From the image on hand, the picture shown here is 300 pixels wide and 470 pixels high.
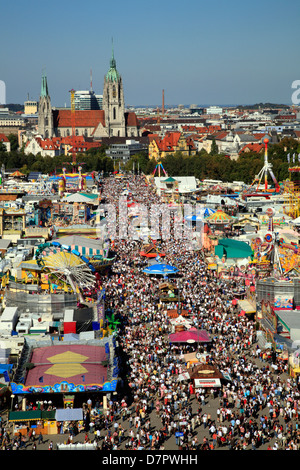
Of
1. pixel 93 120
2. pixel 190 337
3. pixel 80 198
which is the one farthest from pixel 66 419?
pixel 93 120

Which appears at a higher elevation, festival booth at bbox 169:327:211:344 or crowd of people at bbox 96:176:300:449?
festival booth at bbox 169:327:211:344

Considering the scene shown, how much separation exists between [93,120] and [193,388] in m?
138

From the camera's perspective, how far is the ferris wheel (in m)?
31.6

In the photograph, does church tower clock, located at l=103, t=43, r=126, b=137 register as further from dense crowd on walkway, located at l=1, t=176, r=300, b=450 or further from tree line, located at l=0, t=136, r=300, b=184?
dense crowd on walkway, located at l=1, t=176, r=300, b=450

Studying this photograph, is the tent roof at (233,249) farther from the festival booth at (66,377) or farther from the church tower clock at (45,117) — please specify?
the church tower clock at (45,117)

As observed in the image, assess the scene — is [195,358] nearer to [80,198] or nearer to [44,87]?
[80,198]

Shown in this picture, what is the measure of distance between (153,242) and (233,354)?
22.5 m

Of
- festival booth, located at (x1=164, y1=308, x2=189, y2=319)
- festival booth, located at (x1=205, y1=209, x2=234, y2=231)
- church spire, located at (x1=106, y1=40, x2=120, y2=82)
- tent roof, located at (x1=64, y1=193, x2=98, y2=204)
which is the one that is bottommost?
festival booth, located at (x1=164, y1=308, x2=189, y2=319)

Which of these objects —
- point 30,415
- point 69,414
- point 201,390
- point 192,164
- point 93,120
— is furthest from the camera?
point 93,120

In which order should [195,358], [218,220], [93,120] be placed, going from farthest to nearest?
[93,120]
[218,220]
[195,358]

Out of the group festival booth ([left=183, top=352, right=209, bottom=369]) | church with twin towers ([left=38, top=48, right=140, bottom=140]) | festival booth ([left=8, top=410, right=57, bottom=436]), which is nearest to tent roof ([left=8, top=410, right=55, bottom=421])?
festival booth ([left=8, top=410, right=57, bottom=436])

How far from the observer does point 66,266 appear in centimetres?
3189

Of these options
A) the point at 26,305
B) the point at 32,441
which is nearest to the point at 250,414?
the point at 32,441

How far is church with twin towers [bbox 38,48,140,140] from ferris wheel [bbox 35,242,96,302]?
400 ft
